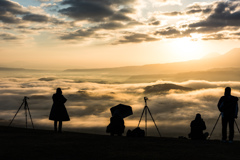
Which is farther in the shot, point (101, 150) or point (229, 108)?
point (229, 108)

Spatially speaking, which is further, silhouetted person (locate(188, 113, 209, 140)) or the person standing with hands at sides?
the person standing with hands at sides

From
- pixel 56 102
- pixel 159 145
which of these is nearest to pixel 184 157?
pixel 159 145

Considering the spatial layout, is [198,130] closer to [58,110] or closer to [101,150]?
[101,150]

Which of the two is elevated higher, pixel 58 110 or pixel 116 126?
pixel 58 110

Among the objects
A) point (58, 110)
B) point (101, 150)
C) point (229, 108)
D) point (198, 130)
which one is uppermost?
point (229, 108)

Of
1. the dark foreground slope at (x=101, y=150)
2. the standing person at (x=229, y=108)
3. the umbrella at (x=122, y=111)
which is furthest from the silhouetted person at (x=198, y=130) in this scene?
the umbrella at (x=122, y=111)

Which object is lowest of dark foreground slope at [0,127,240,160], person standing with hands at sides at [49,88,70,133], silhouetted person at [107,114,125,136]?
dark foreground slope at [0,127,240,160]

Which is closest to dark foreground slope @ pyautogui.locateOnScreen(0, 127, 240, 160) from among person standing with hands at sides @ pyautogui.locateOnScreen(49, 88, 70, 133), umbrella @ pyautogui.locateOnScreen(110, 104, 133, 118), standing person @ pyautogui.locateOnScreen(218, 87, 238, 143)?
standing person @ pyautogui.locateOnScreen(218, 87, 238, 143)

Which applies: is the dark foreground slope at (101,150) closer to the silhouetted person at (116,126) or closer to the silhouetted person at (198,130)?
the silhouetted person at (198,130)

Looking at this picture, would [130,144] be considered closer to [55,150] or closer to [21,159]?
[55,150]

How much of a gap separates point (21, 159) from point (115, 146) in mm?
3582

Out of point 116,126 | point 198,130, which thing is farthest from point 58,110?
point 198,130

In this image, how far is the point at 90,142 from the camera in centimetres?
1080

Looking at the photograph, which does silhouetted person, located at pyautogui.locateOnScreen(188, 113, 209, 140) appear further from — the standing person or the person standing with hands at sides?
the person standing with hands at sides
